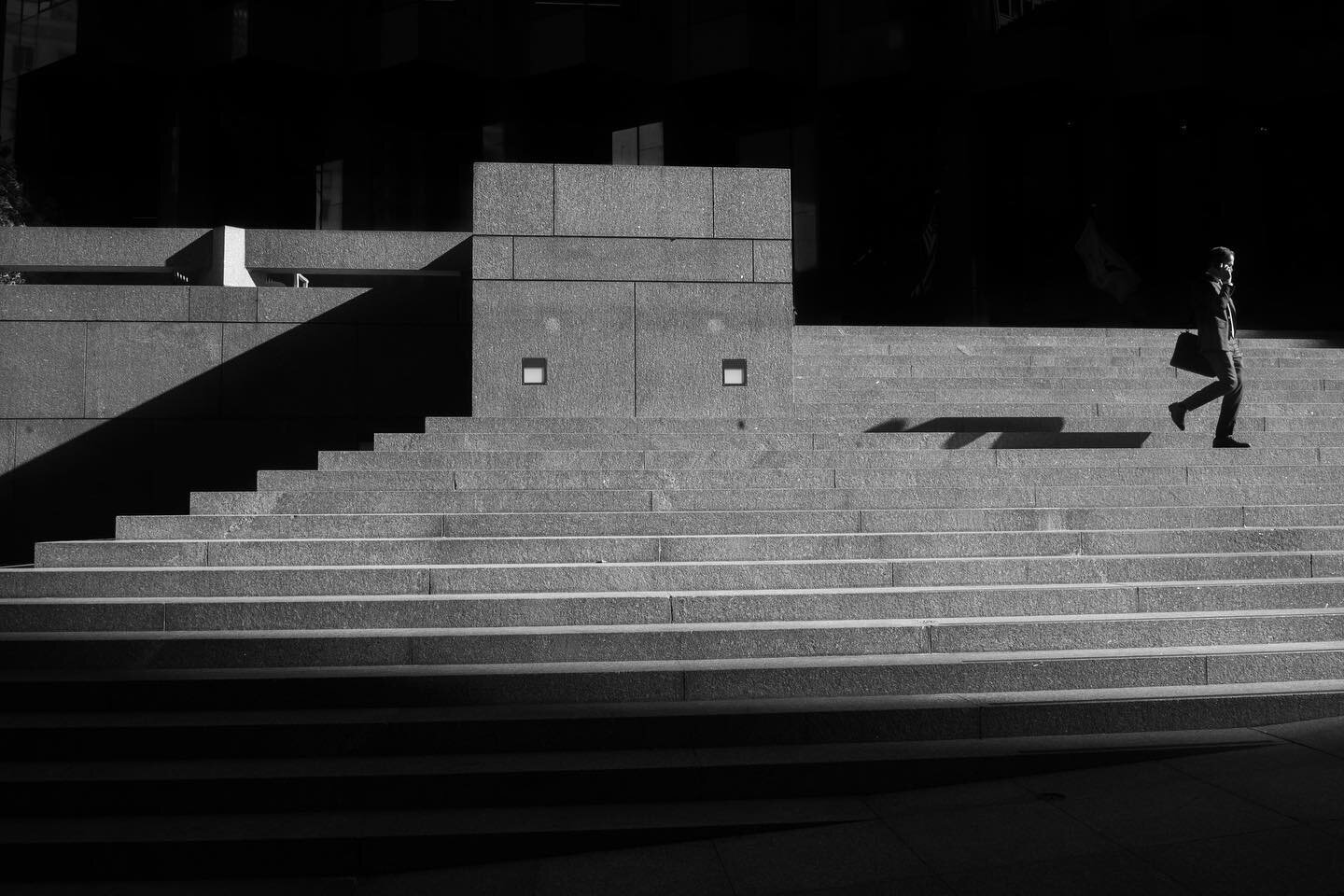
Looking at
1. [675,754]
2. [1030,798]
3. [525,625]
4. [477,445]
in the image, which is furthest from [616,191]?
[1030,798]

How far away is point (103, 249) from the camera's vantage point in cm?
1277

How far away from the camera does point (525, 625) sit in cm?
690

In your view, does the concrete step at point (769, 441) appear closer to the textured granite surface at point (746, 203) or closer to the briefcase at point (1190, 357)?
the briefcase at point (1190, 357)

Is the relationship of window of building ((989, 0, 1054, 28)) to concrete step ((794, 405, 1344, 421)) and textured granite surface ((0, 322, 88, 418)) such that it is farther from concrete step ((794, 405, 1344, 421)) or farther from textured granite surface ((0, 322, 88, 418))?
textured granite surface ((0, 322, 88, 418))

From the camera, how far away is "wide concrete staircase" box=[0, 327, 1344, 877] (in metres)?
5.60

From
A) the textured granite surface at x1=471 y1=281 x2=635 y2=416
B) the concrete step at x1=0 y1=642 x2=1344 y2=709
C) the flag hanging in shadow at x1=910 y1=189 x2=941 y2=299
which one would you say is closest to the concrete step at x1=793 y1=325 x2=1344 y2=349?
the textured granite surface at x1=471 y1=281 x2=635 y2=416

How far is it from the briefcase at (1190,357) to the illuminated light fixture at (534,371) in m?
5.86

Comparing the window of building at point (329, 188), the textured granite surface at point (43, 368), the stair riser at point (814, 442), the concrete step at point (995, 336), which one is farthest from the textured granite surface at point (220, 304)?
the window of building at point (329, 188)

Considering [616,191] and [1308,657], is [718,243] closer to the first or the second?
[616,191]

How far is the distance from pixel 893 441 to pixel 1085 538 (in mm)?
2377

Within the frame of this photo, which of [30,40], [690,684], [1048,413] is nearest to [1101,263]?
[1048,413]

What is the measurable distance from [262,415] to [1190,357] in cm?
930

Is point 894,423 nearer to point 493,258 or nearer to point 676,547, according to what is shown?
point 676,547

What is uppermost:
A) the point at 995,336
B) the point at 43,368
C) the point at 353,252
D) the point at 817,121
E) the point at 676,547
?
the point at 817,121
